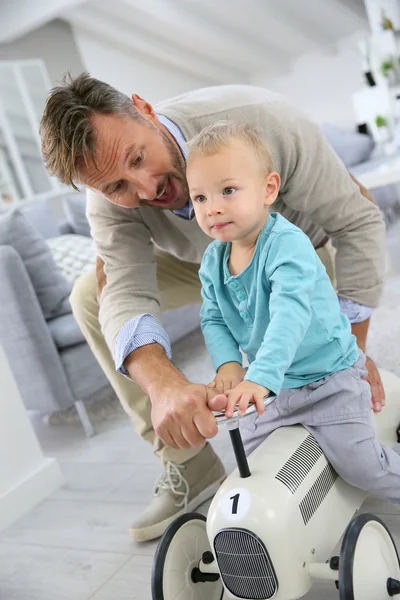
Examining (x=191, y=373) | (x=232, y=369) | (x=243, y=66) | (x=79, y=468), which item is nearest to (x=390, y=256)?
(x=191, y=373)

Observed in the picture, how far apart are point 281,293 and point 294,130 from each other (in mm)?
539

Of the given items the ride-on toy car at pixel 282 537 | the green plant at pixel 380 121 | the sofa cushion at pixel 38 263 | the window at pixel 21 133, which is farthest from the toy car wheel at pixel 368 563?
the window at pixel 21 133

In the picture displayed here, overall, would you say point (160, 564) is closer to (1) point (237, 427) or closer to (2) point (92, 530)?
(1) point (237, 427)

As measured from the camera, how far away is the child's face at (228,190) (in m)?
1.08

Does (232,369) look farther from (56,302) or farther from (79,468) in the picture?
(56,302)

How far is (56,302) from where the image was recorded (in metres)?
2.56

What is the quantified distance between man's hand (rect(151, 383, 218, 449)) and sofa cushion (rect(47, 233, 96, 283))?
1859 millimetres

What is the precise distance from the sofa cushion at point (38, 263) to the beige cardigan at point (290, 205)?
1.00 m

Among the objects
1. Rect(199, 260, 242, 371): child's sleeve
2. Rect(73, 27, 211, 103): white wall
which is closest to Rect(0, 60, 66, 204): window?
Rect(73, 27, 211, 103): white wall

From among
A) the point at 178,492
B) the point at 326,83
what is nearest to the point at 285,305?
the point at 178,492

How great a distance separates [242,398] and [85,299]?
94 cm

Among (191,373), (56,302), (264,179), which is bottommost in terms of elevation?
(191,373)

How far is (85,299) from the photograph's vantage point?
1.81 metres

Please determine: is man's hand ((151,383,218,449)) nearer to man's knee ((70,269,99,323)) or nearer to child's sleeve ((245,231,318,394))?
child's sleeve ((245,231,318,394))
